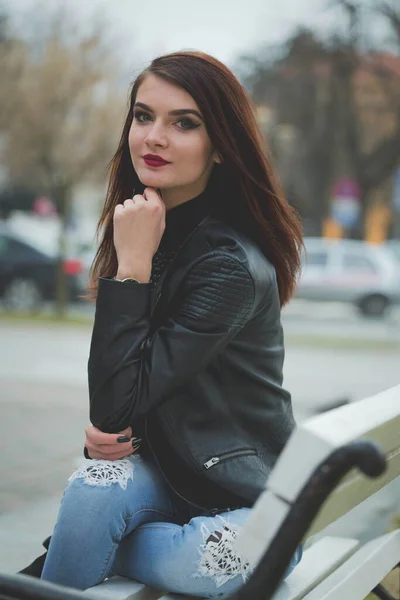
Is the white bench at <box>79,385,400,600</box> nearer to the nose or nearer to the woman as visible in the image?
the woman

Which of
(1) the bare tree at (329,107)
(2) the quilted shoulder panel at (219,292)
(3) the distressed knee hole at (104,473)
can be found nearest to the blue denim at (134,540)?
(3) the distressed knee hole at (104,473)

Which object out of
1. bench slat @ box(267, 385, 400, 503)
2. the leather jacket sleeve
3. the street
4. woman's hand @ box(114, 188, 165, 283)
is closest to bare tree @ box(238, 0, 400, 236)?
the street

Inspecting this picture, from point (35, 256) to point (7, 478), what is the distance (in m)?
16.8

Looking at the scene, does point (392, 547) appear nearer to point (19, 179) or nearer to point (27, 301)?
point (27, 301)

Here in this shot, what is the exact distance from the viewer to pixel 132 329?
6.89ft

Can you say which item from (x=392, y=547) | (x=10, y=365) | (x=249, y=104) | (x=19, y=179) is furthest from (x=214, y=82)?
(x=19, y=179)

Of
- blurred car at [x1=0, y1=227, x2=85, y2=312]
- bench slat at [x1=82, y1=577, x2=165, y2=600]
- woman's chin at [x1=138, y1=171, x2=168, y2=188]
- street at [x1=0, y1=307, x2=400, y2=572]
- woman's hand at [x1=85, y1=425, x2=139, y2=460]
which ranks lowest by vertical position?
blurred car at [x1=0, y1=227, x2=85, y2=312]

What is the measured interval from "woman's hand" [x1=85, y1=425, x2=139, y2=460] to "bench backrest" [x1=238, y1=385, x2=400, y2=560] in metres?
0.45

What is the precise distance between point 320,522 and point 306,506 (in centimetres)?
43

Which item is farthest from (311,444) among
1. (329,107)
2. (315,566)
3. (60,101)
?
(329,107)

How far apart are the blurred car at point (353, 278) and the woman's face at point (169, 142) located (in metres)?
22.1

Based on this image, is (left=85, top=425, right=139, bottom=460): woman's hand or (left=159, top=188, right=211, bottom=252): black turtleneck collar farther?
(left=159, top=188, right=211, bottom=252): black turtleneck collar

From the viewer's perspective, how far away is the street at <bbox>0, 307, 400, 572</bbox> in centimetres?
534

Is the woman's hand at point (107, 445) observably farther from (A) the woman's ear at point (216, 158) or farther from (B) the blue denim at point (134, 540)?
(A) the woman's ear at point (216, 158)
